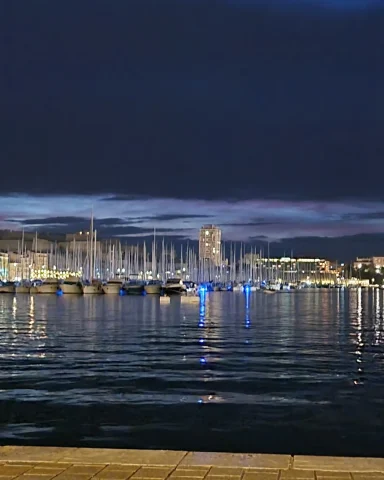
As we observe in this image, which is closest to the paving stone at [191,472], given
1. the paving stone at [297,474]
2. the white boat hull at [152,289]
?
the paving stone at [297,474]

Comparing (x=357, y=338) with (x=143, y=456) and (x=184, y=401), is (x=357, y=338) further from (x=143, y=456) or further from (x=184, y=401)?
(x=143, y=456)

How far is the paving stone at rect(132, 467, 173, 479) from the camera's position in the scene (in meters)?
7.51

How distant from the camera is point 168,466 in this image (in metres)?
7.94

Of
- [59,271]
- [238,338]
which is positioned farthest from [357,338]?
[59,271]

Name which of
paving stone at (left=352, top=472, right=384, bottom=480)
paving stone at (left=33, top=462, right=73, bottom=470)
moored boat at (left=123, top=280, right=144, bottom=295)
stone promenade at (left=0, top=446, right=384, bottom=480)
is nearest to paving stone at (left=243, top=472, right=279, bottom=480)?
stone promenade at (left=0, top=446, right=384, bottom=480)

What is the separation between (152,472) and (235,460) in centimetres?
115

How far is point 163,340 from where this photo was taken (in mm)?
31531

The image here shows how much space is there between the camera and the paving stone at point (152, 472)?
24.6ft

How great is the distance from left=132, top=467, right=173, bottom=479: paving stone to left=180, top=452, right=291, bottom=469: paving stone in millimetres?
339

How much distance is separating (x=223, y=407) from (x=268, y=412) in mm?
1014

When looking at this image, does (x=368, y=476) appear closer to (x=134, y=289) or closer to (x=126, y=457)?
(x=126, y=457)

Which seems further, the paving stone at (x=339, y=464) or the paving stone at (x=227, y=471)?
the paving stone at (x=339, y=464)

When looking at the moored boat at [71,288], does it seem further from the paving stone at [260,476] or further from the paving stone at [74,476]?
the paving stone at [260,476]

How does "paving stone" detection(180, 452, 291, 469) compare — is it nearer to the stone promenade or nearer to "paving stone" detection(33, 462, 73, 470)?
the stone promenade
